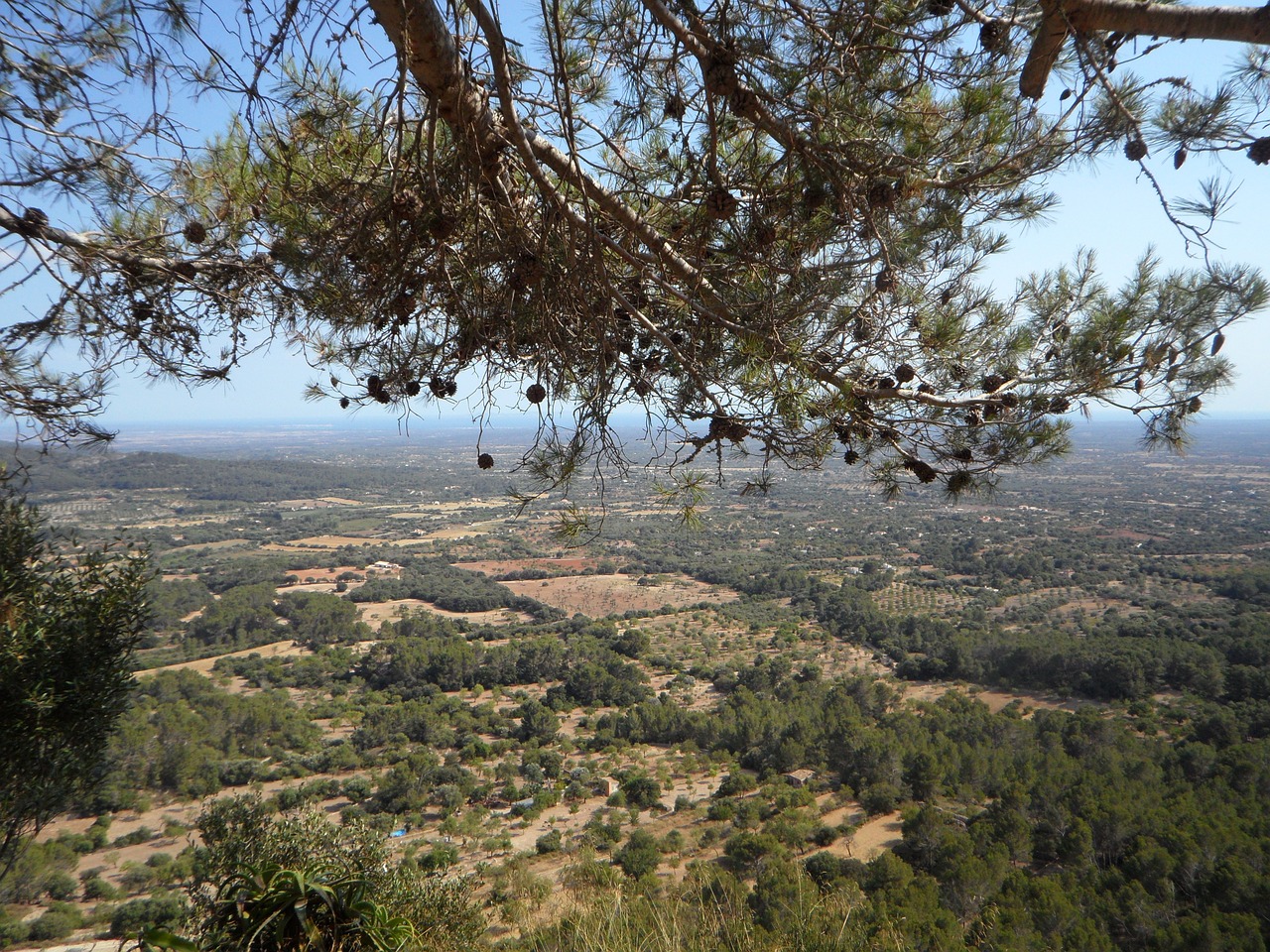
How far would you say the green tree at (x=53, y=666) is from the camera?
3.30 m

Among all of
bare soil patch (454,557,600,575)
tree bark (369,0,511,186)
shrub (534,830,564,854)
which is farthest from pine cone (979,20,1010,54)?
bare soil patch (454,557,600,575)

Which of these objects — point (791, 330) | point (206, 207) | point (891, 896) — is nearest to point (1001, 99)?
point (791, 330)

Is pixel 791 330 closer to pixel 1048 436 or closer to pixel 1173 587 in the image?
pixel 1048 436

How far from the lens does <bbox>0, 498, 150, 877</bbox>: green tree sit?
130 inches

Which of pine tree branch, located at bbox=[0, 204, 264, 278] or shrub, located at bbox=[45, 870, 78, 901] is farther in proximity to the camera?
shrub, located at bbox=[45, 870, 78, 901]

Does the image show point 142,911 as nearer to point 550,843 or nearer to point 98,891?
point 98,891

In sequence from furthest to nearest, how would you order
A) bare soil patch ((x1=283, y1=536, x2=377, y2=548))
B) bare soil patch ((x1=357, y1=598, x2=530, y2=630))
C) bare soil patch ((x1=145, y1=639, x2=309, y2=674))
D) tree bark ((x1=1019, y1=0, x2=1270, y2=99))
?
bare soil patch ((x1=283, y1=536, x2=377, y2=548)) < bare soil patch ((x1=357, y1=598, x2=530, y2=630)) < bare soil patch ((x1=145, y1=639, x2=309, y2=674)) < tree bark ((x1=1019, y1=0, x2=1270, y2=99))

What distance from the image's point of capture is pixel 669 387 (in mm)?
2561

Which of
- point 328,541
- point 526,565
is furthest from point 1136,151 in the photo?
point 328,541

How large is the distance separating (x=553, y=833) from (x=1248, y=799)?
1201 cm

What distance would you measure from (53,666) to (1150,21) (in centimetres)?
500

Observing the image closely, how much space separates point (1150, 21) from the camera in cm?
135

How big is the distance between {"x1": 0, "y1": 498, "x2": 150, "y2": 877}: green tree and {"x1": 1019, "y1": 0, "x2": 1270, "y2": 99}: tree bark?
4.71 m

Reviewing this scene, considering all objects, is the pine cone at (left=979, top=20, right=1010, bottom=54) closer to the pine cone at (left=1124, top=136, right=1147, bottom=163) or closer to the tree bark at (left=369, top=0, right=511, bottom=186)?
the pine cone at (left=1124, top=136, right=1147, bottom=163)
